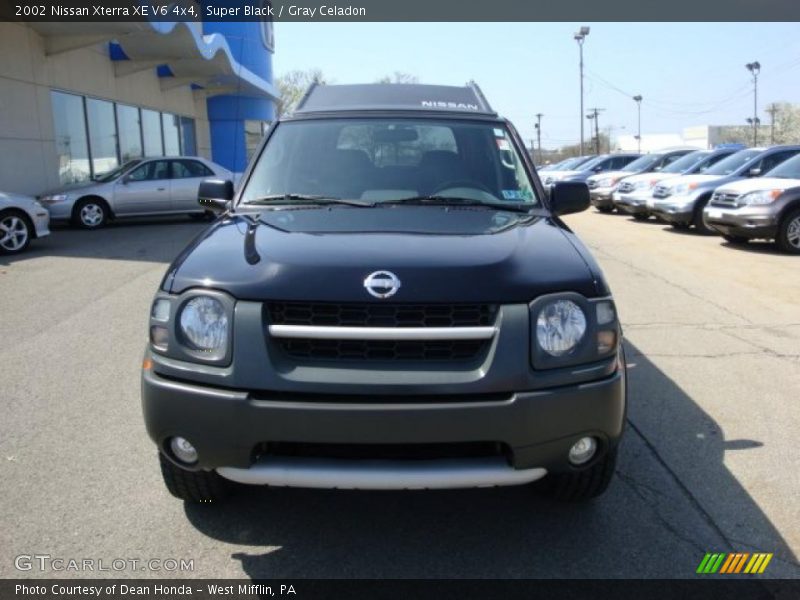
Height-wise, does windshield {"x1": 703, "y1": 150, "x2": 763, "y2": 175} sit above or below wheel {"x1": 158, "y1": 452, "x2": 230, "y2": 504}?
above

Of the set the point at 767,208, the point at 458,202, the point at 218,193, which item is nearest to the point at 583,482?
the point at 458,202

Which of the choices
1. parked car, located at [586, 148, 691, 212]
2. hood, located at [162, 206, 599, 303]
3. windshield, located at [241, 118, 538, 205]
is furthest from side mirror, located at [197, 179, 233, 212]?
parked car, located at [586, 148, 691, 212]

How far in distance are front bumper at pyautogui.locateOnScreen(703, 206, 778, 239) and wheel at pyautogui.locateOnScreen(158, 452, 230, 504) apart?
10.5 meters

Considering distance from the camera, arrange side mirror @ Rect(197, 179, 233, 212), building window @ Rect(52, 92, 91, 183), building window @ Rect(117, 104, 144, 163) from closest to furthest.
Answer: side mirror @ Rect(197, 179, 233, 212) < building window @ Rect(52, 92, 91, 183) < building window @ Rect(117, 104, 144, 163)

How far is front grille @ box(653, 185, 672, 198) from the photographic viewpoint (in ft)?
49.1

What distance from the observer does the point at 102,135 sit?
19547mm

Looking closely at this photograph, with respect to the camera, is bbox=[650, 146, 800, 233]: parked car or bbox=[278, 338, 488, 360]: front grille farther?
bbox=[650, 146, 800, 233]: parked car

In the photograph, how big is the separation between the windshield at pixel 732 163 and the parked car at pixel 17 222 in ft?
40.8

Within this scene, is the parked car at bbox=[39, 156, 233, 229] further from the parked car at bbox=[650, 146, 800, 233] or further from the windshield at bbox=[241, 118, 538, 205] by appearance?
the windshield at bbox=[241, 118, 538, 205]

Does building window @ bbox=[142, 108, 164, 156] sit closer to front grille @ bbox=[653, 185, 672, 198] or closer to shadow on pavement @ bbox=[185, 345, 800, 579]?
front grille @ bbox=[653, 185, 672, 198]

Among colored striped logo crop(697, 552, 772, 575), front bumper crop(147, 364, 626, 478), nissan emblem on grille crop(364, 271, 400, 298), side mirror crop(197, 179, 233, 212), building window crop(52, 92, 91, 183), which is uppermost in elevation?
building window crop(52, 92, 91, 183)

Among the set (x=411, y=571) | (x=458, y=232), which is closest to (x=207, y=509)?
(x=411, y=571)

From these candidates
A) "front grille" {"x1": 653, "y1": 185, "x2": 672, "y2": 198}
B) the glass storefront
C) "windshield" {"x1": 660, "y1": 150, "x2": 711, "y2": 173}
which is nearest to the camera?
"front grille" {"x1": 653, "y1": 185, "x2": 672, "y2": 198}

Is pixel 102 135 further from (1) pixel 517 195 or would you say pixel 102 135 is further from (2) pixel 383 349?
(2) pixel 383 349
